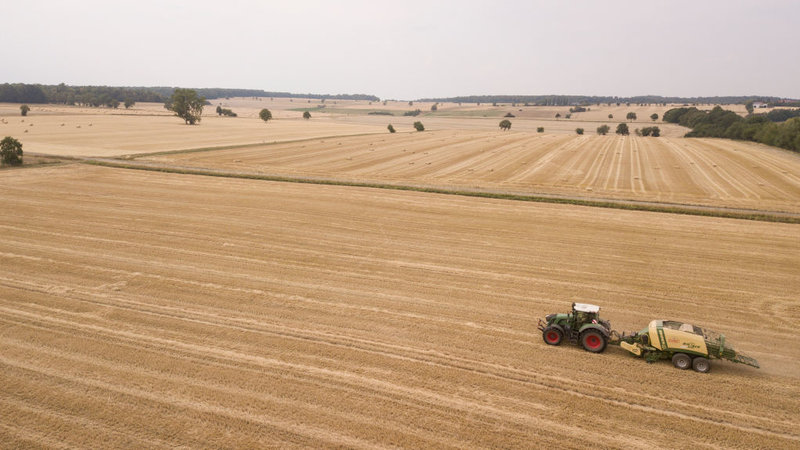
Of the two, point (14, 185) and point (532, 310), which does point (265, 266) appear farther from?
point (14, 185)

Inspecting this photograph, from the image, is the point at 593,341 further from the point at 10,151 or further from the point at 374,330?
the point at 10,151

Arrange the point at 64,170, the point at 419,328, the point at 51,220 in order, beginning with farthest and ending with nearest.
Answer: the point at 64,170 → the point at 51,220 → the point at 419,328

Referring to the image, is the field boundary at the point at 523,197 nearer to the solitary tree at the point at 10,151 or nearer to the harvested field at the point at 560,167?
the harvested field at the point at 560,167

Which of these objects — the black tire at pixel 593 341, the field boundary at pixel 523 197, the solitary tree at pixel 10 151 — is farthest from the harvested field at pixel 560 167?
the black tire at pixel 593 341

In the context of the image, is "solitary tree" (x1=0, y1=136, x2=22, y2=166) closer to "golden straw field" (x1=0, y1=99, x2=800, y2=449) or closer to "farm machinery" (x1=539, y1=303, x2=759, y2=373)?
"golden straw field" (x1=0, y1=99, x2=800, y2=449)

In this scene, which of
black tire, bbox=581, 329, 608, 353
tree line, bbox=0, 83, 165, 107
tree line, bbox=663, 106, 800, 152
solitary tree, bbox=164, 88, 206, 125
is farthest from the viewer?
tree line, bbox=0, 83, 165, 107

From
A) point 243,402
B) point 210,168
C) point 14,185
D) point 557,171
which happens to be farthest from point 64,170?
point 557,171

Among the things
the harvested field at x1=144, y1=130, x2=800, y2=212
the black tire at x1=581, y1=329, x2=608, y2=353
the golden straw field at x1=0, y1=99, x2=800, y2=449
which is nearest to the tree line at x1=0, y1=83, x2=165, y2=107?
the harvested field at x1=144, y1=130, x2=800, y2=212
